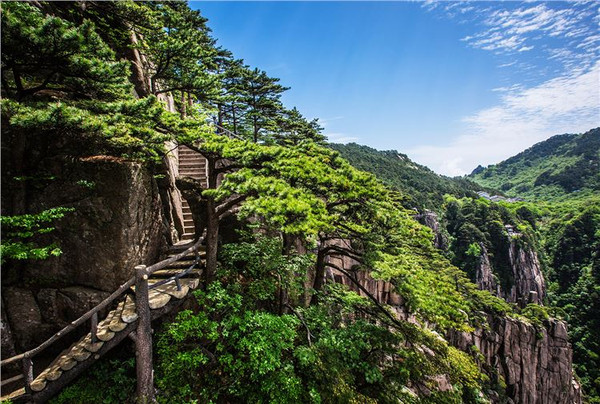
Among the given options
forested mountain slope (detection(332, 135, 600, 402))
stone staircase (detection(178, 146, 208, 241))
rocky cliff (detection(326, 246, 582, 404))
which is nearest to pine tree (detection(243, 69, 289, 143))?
stone staircase (detection(178, 146, 208, 241))

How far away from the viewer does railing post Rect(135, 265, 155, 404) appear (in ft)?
21.2

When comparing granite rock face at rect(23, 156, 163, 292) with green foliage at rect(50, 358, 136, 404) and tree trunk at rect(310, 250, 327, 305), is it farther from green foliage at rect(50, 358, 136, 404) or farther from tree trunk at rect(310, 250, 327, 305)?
tree trunk at rect(310, 250, 327, 305)

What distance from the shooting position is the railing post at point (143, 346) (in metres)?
6.47

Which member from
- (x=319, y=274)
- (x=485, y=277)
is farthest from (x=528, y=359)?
(x=319, y=274)

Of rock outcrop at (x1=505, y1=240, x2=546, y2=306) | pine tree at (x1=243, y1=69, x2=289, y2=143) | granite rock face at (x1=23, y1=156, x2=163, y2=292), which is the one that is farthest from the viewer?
rock outcrop at (x1=505, y1=240, x2=546, y2=306)

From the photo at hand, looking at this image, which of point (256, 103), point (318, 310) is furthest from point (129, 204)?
point (256, 103)

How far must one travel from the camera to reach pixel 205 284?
8.61 metres

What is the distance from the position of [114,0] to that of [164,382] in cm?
1159

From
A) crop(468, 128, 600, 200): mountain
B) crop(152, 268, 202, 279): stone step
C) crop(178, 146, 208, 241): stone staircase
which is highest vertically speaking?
crop(468, 128, 600, 200): mountain

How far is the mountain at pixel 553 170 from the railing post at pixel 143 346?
6017 inches

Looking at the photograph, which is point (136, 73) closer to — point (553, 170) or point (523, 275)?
point (523, 275)

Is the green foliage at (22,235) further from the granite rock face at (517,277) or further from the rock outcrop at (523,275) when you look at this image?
the rock outcrop at (523,275)

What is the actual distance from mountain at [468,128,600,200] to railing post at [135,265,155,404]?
501 ft

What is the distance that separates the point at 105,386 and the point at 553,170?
188 meters
